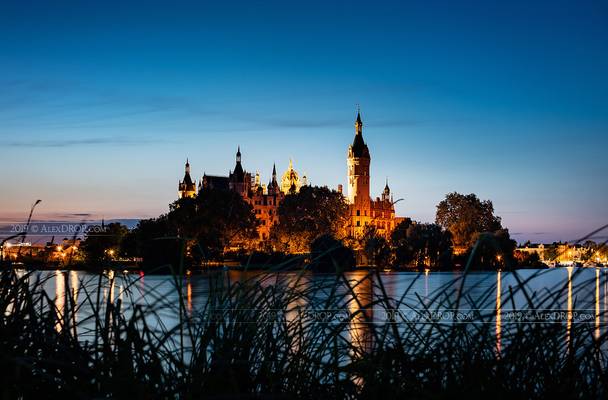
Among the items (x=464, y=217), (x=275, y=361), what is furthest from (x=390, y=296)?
(x=464, y=217)

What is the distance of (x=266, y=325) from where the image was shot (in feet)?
11.1

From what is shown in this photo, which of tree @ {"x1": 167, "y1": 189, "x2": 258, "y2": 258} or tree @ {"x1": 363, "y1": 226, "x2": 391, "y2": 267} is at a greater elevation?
tree @ {"x1": 167, "y1": 189, "x2": 258, "y2": 258}

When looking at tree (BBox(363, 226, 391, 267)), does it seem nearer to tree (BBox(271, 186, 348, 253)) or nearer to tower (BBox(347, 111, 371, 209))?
tree (BBox(271, 186, 348, 253))

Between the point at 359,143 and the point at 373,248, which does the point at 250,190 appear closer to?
the point at 359,143

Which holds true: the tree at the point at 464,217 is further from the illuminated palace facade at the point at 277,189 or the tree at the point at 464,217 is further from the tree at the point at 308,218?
the illuminated palace facade at the point at 277,189

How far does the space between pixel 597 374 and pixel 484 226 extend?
92.3 meters

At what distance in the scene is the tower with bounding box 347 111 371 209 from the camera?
433ft

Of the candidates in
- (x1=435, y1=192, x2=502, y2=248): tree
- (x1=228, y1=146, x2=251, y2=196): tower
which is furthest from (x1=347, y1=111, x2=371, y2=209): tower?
(x1=435, y1=192, x2=502, y2=248): tree

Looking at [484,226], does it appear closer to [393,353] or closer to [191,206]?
[191,206]

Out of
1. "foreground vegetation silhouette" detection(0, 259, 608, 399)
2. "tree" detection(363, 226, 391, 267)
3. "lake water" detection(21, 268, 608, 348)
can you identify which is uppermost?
"tree" detection(363, 226, 391, 267)

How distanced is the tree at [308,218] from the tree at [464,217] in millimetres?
14065

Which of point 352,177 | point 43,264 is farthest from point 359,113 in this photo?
point 43,264

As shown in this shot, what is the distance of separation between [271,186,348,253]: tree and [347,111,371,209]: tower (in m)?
41.8

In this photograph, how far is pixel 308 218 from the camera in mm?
83875
